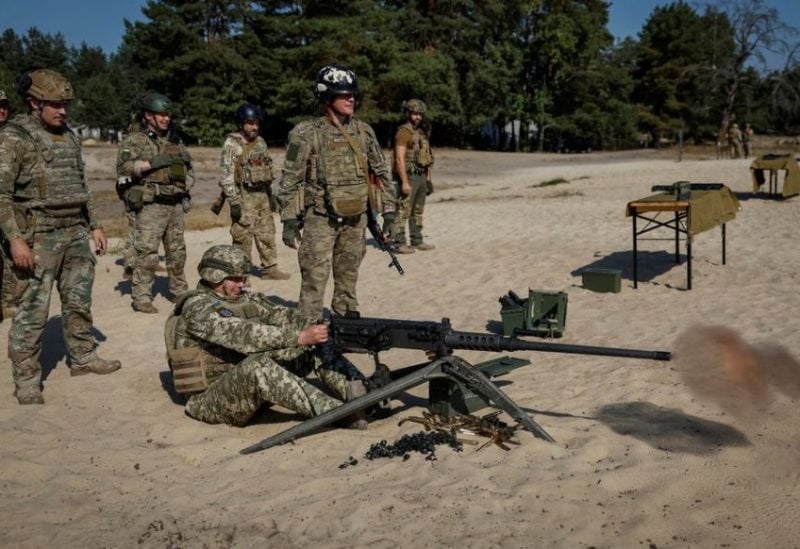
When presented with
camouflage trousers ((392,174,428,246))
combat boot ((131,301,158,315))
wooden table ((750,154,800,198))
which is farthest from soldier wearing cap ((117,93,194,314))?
wooden table ((750,154,800,198))

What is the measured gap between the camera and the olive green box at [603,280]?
9.72 metres

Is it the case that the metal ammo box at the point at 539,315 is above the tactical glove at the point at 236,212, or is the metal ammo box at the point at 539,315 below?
below

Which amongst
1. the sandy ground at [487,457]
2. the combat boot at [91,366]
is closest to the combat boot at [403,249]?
the sandy ground at [487,457]

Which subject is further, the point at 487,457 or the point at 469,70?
the point at 469,70

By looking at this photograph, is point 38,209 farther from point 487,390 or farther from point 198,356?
point 487,390

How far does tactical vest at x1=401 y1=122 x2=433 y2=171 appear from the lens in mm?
12766

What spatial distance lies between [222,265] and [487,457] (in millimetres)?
2270

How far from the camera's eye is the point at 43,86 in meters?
6.36

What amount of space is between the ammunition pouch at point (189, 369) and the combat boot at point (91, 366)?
2.02 metres

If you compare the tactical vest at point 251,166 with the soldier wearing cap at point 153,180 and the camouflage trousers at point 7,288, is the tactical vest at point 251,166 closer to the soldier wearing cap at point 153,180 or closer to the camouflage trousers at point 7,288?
the soldier wearing cap at point 153,180

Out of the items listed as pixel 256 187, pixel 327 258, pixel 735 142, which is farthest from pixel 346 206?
pixel 735 142

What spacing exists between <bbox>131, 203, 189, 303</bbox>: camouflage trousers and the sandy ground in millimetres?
423

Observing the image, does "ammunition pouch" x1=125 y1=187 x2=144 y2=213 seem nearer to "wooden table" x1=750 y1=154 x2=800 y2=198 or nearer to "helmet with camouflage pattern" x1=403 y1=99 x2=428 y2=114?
"helmet with camouflage pattern" x1=403 y1=99 x2=428 y2=114

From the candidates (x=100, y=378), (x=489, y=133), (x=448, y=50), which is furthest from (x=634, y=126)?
(x=100, y=378)
